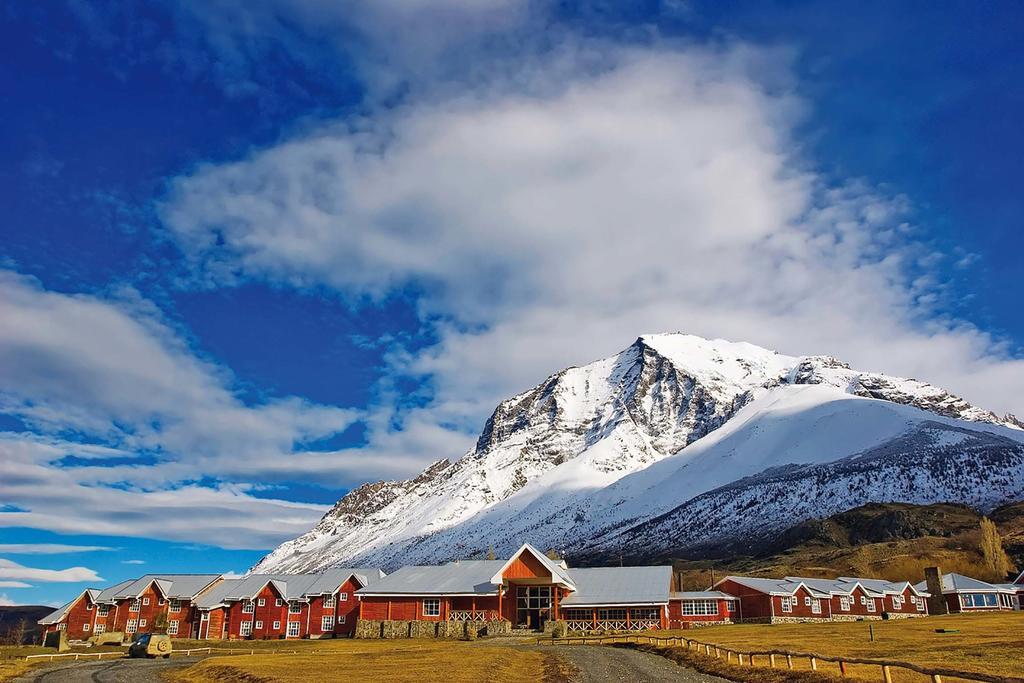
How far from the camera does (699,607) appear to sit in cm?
8844

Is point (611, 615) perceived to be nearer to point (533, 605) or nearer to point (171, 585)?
point (533, 605)

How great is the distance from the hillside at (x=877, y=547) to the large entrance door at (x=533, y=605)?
161 feet

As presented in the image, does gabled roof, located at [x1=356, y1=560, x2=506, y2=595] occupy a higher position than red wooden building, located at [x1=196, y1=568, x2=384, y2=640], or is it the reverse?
gabled roof, located at [x1=356, y1=560, x2=506, y2=595]

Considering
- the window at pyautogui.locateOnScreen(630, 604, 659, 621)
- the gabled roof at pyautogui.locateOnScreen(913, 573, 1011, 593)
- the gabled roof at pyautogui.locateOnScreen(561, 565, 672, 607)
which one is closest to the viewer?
the window at pyautogui.locateOnScreen(630, 604, 659, 621)

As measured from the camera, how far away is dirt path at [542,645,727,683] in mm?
31766

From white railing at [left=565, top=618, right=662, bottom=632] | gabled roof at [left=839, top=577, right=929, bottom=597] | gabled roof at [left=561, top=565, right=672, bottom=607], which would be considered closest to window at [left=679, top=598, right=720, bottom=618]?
gabled roof at [left=561, top=565, right=672, bottom=607]

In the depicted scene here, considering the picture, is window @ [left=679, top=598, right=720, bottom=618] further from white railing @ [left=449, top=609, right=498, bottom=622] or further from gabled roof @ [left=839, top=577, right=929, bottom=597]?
gabled roof @ [left=839, top=577, right=929, bottom=597]

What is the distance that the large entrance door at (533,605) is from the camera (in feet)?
256

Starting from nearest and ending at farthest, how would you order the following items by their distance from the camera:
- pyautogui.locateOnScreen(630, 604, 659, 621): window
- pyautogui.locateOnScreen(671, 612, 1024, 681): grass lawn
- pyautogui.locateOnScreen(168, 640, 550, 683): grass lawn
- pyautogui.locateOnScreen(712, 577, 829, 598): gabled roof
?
1. pyautogui.locateOnScreen(671, 612, 1024, 681): grass lawn
2. pyautogui.locateOnScreen(168, 640, 550, 683): grass lawn
3. pyautogui.locateOnScreen(630, 604, 659, 621): window
4. pyautogui.locateOnScreen(712, 577, 829, 598): gabled roof

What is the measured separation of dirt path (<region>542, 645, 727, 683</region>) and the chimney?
Answer: 7594 cm

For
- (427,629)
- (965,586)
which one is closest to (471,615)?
(427,629)

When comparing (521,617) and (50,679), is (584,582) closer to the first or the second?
(521,617)

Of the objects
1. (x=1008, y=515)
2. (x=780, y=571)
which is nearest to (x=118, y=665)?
(x=780, y=571)

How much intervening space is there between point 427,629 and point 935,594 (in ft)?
245
